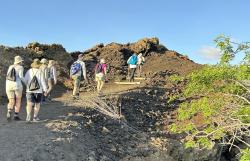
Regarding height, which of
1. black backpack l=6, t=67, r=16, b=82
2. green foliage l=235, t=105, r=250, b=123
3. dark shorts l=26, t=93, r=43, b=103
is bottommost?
green foliage l=235, t=105, r=250, b=123

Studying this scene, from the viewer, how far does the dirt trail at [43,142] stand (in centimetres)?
1316

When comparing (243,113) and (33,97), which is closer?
(243,113)

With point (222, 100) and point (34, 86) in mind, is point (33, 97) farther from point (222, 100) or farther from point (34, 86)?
point (222, 100)

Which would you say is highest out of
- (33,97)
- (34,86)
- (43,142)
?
(34,86)

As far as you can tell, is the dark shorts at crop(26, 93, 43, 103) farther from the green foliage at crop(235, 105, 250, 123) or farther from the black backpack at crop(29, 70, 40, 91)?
the green foliage at crop(235, 105, 250, 123)

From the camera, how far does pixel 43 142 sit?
14.0 m

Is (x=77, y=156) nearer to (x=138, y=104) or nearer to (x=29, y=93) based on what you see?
(x=29, y=93)

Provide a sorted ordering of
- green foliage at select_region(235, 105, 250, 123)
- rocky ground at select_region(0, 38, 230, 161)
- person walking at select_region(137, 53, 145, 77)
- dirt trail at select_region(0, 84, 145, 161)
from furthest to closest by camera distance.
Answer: person walking at select_region(137, 53, 145, 77) < green foliage at select_region(235, 105, 250, 123) < rocky ground at select_region(0, 38, 230, 161) < dirt trail at select_region(0, 84, 145, 161)

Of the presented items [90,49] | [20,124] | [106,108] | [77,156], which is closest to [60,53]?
[90,49]

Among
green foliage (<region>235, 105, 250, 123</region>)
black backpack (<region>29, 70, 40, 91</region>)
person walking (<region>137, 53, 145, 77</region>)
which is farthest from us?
person walking (<region>137, 53, 145, 77</region>)

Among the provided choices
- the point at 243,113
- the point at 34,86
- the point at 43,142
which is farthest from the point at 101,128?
the point at 243,113

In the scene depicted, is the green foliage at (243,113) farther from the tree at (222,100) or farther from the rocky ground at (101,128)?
the rocky ground at (101,128)

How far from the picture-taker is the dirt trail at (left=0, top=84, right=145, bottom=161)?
43.2 feet

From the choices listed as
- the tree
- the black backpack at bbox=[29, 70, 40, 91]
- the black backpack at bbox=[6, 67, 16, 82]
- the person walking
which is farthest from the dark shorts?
the person walking
